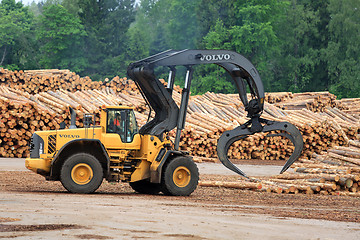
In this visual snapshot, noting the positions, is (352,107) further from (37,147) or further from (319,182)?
(37,147)

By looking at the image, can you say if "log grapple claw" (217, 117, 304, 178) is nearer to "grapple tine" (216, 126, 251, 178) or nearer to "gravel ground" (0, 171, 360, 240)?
"grapple tine" (216, 126, 251, 178)

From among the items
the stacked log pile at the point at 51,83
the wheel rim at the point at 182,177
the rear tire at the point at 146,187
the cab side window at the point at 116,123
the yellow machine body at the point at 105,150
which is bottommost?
the rear tire at the point at 146,187

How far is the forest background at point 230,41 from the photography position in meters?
63.6

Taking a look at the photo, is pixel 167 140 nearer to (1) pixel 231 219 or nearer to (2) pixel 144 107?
(1) pixel 231 219

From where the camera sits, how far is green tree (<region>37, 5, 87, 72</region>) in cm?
6800

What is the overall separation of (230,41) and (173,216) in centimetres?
5554

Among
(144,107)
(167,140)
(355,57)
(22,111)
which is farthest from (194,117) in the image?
(355,57)

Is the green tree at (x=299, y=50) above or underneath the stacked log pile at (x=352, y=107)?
above

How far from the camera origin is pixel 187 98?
15.7 m

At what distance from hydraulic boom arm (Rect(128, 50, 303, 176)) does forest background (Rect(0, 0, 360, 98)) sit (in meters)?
45.8

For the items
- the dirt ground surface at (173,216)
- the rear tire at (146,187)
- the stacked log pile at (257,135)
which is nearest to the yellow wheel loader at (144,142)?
the rear tire at (146,187)

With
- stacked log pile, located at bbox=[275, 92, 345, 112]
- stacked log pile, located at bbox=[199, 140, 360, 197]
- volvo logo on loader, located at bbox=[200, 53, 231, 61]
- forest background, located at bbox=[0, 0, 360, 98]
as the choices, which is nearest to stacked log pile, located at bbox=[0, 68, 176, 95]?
stacked log pile, located at bbox=[275, 92, 345, 112]

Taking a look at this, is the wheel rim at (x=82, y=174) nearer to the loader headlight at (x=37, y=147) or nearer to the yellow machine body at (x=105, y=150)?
the yellow machine body at (x=105, y=150)

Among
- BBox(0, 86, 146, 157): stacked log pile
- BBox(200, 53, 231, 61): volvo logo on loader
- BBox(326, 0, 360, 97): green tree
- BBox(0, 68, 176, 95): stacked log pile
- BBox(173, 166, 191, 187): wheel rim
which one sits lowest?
BBox(173, 166, 191, 187): wheel rim
